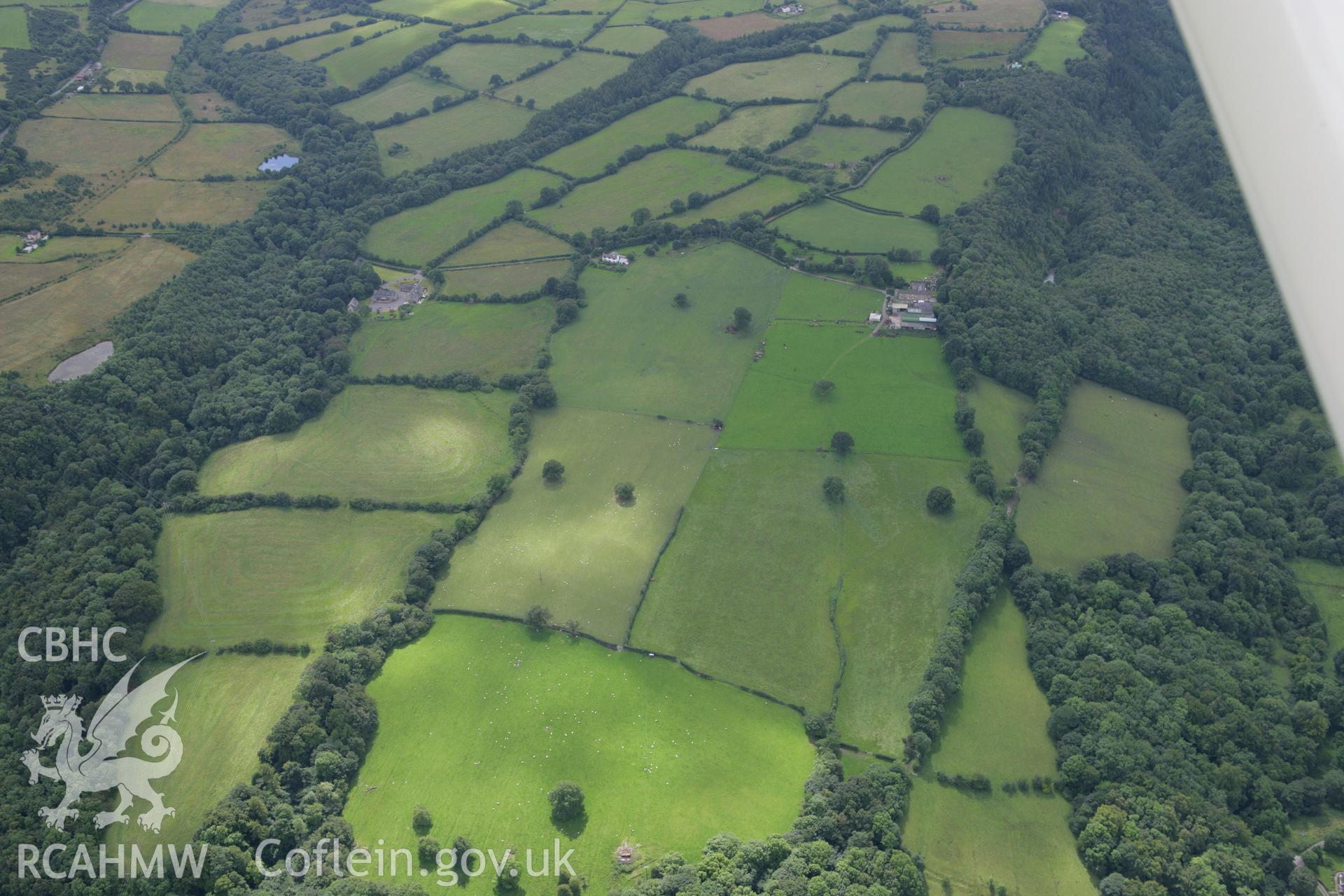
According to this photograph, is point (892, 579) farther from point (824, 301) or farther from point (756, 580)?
point (824, 301)

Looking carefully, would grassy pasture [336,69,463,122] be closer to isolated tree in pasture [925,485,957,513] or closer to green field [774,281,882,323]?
green field [774,281,882,323]

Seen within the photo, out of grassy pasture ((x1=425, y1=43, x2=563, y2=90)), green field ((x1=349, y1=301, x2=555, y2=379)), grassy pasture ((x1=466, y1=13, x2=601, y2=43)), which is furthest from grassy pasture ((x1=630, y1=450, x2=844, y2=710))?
grassy pasture ((x1=466, y1=13, x2=601, y2=43))

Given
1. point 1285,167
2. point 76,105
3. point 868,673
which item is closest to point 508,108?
point 76,105

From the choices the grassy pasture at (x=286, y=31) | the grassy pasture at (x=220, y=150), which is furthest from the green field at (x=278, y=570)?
the grassy pasture at (x=286, y=31)

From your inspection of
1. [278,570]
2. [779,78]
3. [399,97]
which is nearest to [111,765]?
[278,570]

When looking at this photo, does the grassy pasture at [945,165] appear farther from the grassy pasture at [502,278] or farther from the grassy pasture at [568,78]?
the grassy pasture at [568,78]

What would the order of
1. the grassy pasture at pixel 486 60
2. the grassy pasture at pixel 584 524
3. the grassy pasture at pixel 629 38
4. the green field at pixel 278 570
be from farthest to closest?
the grassy pasture at pixel 629 38
the grassy pasture at pixel 486 60
the grassy pasture at pixel 584 524
the green field at pixel 278 570
